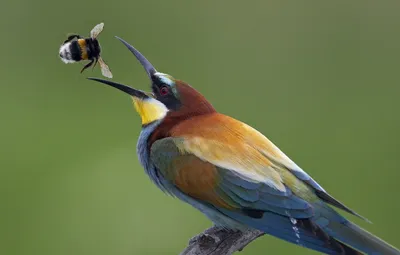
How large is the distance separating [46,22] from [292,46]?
3.04ft

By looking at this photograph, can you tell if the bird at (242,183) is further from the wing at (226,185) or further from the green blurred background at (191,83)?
the green blurred background at (191,83)

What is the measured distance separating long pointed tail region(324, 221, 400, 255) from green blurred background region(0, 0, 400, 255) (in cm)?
102

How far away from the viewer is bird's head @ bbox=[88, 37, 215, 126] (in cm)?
256

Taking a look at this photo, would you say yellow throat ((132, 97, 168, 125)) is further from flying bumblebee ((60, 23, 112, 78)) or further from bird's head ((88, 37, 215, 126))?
flying bumblebee ((60, 23, 112, 78))

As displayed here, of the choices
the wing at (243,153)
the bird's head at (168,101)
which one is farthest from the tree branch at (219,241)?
the bird's head at (168,101)

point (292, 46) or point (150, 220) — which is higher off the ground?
point (292, 46)

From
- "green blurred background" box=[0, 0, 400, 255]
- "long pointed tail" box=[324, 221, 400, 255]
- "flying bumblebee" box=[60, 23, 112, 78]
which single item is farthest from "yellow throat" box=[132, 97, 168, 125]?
"green blurred background" box=[0, 0, 400, 255]

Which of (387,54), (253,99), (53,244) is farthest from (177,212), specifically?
(387,54)

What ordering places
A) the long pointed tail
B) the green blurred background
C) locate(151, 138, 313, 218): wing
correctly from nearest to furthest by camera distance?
the long pointed tail
locate(151, 138, 313, 218): wing
the green blurred background

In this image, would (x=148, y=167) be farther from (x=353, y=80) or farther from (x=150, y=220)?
(x=353, y=80)

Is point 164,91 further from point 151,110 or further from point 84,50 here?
point 84,50

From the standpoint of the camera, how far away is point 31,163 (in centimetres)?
365

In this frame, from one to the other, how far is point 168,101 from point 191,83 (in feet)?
4.45

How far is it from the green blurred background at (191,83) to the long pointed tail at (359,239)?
102 centimetres
